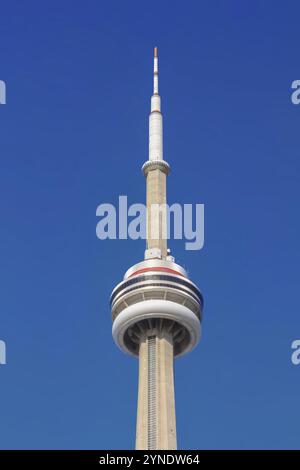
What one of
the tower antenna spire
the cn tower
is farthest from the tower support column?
the tower antenna spire

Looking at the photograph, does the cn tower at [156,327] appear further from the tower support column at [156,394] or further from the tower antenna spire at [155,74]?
the tower antenna spire at [155,74]

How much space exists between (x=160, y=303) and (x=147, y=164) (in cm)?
2629

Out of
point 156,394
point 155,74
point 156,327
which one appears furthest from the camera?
point 155,74

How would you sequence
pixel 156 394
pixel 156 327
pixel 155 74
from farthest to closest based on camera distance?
pixel 155 74 < pixel 156 327 < pixel 156 394

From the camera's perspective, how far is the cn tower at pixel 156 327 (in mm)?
117750

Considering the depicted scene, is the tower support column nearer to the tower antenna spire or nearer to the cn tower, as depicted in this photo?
the cn tower

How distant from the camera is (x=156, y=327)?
409 feet

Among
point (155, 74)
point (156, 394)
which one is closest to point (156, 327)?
point (156, 394)

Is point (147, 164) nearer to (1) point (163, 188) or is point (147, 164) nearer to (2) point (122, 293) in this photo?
(1) point (163, 188)

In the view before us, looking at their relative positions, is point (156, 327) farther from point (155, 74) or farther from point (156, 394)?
point (155, 74)

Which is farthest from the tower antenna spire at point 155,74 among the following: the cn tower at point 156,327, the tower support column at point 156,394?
the tower support column at point 156,394

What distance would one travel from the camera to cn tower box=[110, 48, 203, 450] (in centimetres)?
11775
